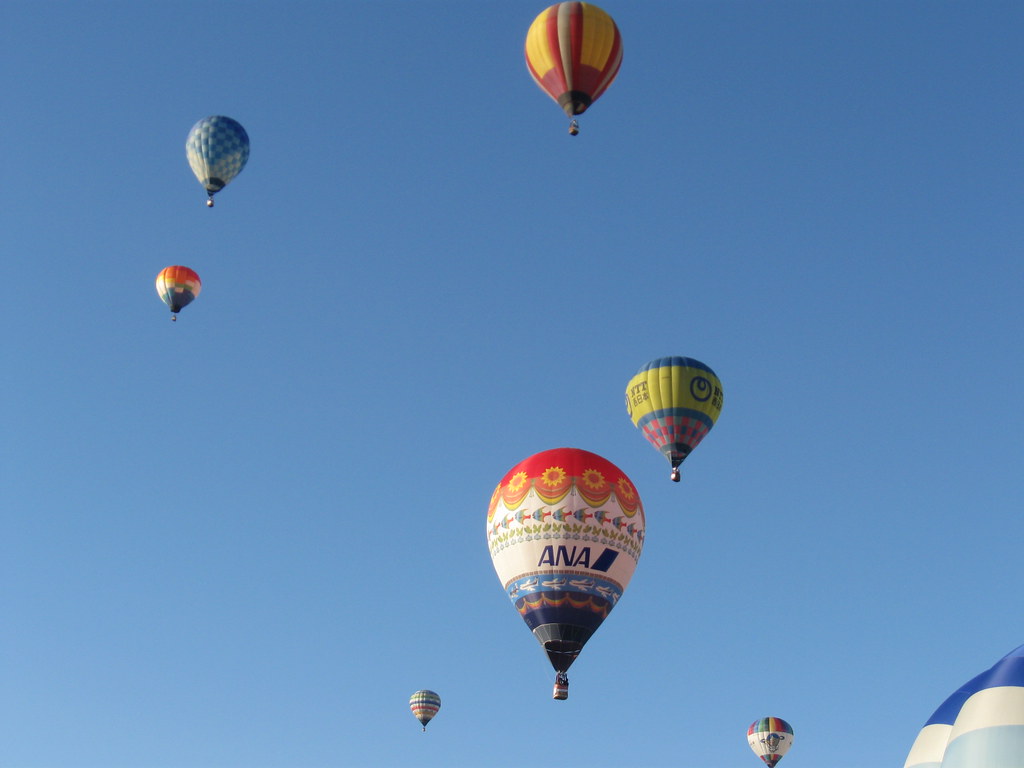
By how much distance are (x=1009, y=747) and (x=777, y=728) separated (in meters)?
37.1

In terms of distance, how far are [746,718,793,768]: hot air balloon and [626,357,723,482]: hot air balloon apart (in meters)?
20.5

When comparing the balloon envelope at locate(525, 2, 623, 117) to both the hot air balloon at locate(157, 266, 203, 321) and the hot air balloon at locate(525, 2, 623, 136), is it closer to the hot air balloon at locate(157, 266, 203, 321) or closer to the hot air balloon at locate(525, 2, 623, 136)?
the hot air balloon at locate(525, 2, 623, 136)

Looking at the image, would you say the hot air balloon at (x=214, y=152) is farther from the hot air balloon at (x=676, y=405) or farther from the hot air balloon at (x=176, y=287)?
the hot air balloon at (x=676, y=405)

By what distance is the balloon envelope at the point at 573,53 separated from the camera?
121ft

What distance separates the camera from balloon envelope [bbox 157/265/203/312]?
53062mm

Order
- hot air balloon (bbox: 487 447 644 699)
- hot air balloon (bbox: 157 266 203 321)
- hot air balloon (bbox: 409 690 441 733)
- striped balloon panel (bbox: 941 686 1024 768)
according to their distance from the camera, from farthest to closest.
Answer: hot air balloon (bbox: 409 690 441 733), hot air balloon (bbox: 157 266 203 321), hot air balloon (bbox: 487 447 644 699), striped balloon panel (bbox: 941 686 1024 768)

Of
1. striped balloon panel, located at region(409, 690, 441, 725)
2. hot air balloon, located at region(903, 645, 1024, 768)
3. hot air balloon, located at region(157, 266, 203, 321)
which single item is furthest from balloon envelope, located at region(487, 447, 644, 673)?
striped balloon panel, located at region(409, 690, 441, 725)

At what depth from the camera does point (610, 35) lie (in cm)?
3738

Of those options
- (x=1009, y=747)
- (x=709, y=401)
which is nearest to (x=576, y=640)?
(x=709, y=401)

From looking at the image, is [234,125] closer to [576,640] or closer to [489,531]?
[489,531]

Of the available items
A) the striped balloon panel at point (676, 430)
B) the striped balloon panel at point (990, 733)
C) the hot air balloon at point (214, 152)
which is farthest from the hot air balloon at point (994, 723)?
the hot air balloon at point (214, 152)

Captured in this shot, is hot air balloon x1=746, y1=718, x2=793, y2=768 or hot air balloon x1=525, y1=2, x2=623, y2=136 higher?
hot air balloon x1=525, y1=2, x2=623, y2=136

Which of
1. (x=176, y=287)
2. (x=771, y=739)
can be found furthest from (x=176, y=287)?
(x=771, y=739)

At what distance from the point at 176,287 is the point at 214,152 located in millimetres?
6618
